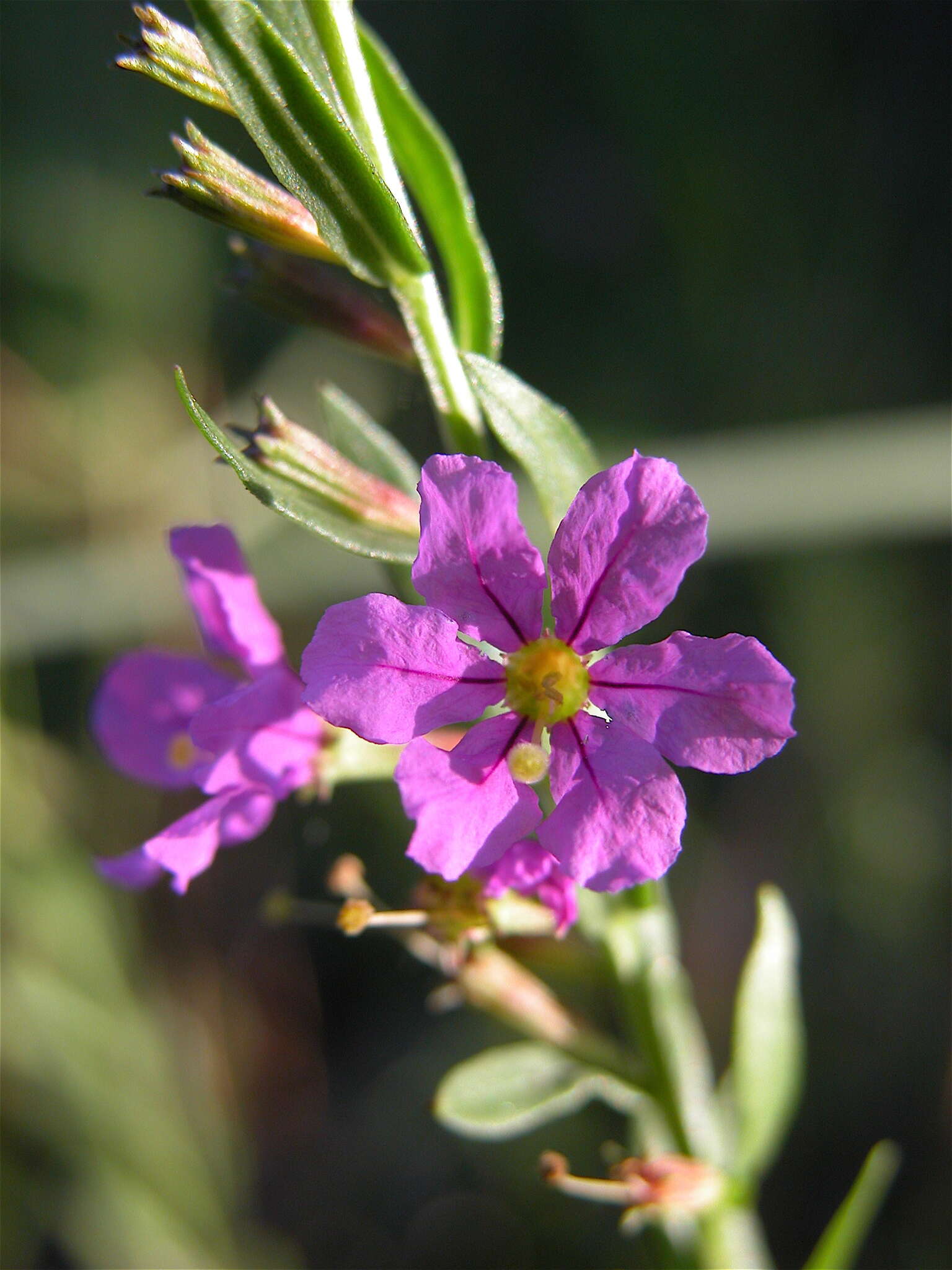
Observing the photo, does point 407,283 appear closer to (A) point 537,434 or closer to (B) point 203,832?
(A) point 537,434

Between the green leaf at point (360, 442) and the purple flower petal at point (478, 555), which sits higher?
the green leaf at point (360, 442)

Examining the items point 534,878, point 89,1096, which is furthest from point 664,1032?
point 89,1096

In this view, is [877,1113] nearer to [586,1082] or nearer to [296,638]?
[586,1082]

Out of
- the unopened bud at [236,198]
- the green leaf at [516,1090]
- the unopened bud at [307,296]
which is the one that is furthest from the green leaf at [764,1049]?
the unopened bud at [236,198]

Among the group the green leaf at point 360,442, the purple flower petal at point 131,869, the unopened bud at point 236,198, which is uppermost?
the unopened bud at point 236,198

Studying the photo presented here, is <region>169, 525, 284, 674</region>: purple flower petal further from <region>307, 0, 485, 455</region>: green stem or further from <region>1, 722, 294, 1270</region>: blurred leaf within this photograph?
<region>1, 722, 294, 1270</region>: blurred leaf

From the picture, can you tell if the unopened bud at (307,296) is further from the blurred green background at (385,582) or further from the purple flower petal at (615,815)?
the blurred green background at (385,582)
